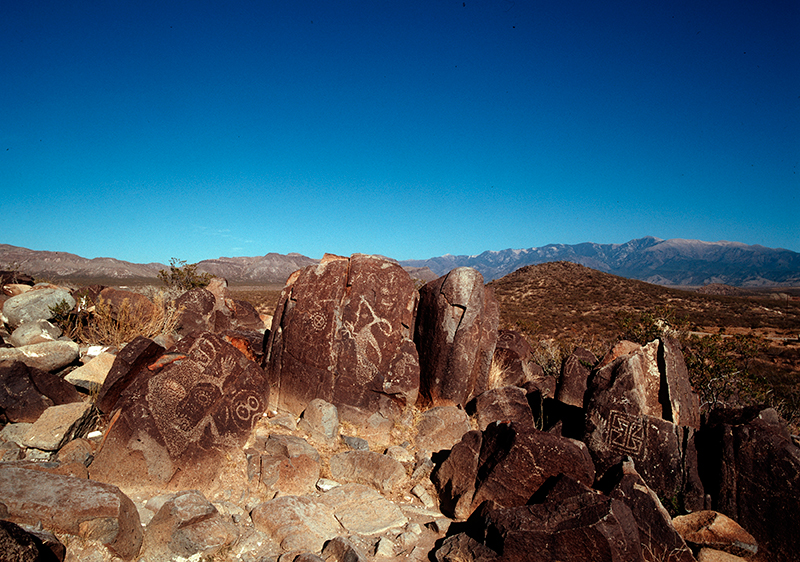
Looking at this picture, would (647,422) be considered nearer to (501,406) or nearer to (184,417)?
(501,406)

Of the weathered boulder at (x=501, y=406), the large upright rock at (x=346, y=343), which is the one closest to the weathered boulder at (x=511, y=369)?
the weathered boulder at (x=501, y=406)

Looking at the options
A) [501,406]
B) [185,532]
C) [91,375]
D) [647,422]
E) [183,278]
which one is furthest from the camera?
[183,278]

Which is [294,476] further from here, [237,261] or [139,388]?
[237,261]

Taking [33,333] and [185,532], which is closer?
[185,532]

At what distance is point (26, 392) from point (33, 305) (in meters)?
4.55

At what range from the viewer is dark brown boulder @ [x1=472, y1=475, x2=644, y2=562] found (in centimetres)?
340

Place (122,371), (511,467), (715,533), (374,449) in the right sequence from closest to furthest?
1. (715,533)
2. (511,467)
3. (122,371)
4. (374,449)

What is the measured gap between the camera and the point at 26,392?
559 cm

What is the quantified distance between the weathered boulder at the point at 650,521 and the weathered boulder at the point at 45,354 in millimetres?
8116

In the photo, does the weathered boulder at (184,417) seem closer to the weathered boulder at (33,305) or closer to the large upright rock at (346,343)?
the large upright rock at (346,343)

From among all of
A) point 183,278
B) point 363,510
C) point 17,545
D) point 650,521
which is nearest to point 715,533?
point 650,521

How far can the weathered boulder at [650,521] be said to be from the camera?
12.5ft

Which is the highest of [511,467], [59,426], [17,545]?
[17,545]

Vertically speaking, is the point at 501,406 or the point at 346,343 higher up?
the point at 346,343
